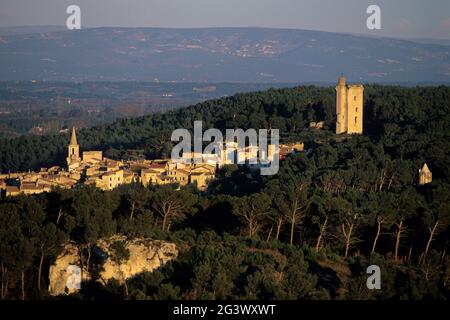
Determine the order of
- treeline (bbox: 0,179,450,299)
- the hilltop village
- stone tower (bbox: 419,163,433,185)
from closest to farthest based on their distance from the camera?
treeline (bbox: 0,179,450,299)
stone tower (bbox: 419,163,433,185)
the hilltop village

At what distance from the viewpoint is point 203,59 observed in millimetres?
198500

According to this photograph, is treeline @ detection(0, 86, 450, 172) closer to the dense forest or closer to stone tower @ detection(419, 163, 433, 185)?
stone tower @ detection(419, 163, 433, 185)

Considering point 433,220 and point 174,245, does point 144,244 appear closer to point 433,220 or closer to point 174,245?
point 174,245

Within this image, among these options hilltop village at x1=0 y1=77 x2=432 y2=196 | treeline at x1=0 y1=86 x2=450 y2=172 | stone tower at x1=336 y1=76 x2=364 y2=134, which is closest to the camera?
hilltop village at x1=0 y1=77 x2=432 y2=196

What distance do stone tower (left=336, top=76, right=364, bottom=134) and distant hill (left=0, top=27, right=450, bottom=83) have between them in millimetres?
94023

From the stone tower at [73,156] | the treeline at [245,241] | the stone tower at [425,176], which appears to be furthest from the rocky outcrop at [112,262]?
the stone tower at [73,156]

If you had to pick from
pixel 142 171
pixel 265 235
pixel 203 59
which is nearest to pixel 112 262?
pixel 265 235

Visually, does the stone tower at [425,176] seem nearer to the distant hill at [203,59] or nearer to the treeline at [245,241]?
the treeline at [245,241]

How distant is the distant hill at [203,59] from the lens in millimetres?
154875

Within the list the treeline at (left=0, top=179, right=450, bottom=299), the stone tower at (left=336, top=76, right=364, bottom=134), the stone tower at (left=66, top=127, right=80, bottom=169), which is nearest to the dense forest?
the treeline at (left=0, top=179, right=450, bottom=299)

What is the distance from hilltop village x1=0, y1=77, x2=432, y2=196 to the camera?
3519cm

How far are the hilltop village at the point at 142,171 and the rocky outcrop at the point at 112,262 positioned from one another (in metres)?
13.1
